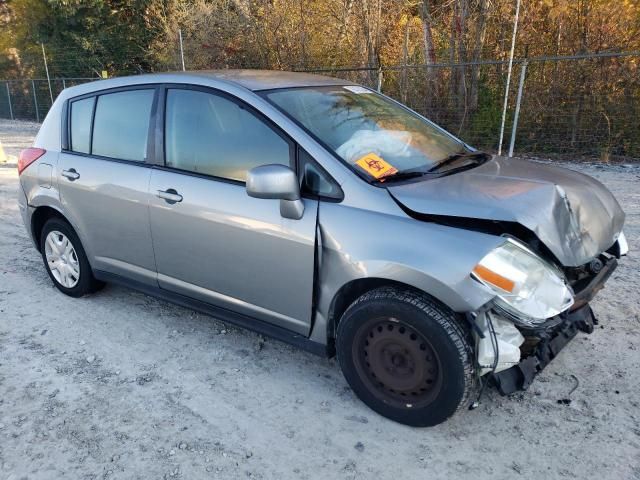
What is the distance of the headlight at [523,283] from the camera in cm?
244

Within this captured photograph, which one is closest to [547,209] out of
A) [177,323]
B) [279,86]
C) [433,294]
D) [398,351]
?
[433,294]

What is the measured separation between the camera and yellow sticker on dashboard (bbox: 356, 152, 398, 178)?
2.92 meters

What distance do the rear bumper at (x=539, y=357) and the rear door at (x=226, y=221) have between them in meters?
1.09

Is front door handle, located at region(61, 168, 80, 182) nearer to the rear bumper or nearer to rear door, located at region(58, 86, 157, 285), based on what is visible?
rear door, located at region(58, 86, 157, 285)

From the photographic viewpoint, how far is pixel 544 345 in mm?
2664

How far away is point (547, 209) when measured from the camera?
8.83ft

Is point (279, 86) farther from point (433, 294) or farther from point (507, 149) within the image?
point (507, 149)

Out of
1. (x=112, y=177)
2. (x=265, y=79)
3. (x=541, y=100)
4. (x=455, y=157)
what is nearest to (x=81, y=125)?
(x=112, y=177)

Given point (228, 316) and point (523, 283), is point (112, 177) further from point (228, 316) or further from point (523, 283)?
point (523, 283)

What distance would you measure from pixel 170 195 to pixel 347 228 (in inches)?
52.0

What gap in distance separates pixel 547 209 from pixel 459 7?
9.91 metres

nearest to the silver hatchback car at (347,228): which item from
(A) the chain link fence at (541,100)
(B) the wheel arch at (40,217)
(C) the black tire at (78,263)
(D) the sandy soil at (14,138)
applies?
(C) the black tire at (78,263)

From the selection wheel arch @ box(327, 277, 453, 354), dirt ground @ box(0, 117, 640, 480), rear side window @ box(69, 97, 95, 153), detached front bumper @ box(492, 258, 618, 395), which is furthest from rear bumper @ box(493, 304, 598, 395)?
rear side window @ box(69, 97, 95, 153)

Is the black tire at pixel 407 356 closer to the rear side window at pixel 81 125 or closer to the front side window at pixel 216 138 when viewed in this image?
the front side window at pixel 216 138
